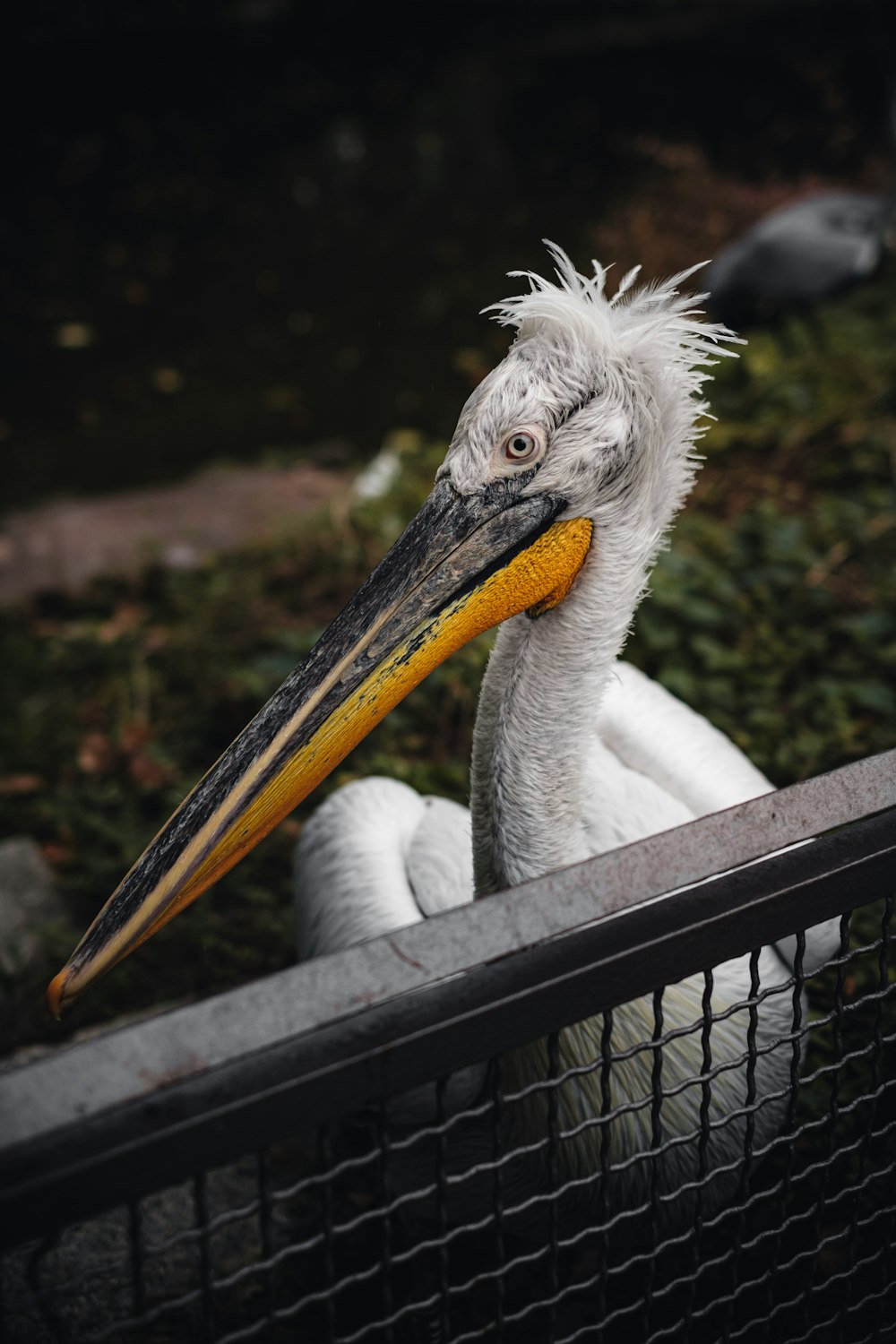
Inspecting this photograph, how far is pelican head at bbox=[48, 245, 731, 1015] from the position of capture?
145 cm

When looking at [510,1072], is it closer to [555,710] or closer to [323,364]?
[555,710]

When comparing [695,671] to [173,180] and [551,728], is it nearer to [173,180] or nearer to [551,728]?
[551,728]

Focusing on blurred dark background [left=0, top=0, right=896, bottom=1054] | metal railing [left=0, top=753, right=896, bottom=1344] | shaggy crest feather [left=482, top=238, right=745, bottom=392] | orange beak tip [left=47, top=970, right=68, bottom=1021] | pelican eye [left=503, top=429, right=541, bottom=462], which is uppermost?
blurred dark background [left=0, top=0, right=896, bottom=1054]

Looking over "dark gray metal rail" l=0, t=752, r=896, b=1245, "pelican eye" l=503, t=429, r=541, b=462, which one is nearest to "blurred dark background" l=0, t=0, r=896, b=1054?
"pelican eye" l=503, t=429, r=541, b=462

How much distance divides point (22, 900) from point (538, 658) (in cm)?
153

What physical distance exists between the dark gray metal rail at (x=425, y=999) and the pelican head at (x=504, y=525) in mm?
521

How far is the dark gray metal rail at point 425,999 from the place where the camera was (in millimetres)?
842

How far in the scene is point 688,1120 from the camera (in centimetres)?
167

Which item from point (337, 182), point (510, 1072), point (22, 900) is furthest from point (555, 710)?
point (337, 182)

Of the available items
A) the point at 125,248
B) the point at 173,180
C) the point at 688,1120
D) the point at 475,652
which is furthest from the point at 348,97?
the point at 688,1120

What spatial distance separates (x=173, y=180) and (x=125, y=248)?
4.01ft

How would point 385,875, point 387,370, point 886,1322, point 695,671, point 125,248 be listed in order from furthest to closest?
point 125,248 < point 387,370 < point 695,671 < point 385,875 < point 886,1322

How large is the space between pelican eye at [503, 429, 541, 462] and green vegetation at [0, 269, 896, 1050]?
1376mm

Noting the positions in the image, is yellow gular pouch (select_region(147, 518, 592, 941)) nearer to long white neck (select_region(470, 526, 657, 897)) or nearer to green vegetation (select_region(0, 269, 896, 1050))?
long white neck (select_region(470, 526, 657, 897))
